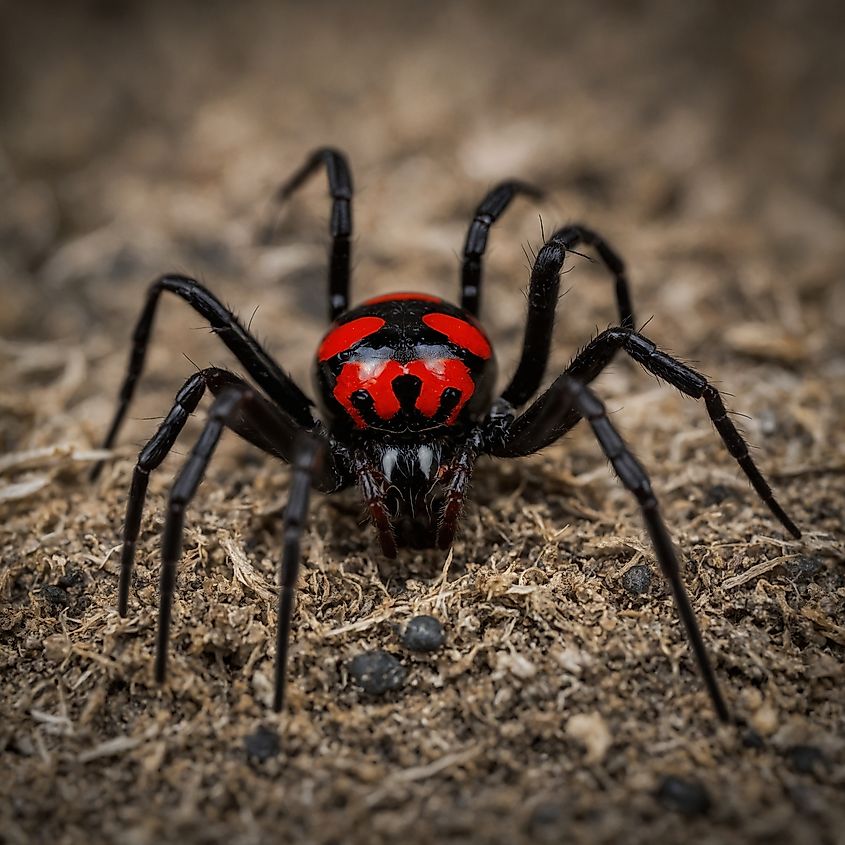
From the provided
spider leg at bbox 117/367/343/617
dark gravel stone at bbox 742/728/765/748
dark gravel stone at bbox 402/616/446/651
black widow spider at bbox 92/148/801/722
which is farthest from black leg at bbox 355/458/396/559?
dark gravel stone at bbox 742/728/765/748

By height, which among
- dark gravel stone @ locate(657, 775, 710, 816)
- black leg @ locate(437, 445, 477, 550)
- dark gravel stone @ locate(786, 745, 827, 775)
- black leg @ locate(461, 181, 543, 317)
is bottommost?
dark gravel stone @ locate(657, 775, 710, 816)

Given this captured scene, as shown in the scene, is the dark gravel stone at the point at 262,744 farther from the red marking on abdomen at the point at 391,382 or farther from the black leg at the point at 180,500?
the red marking on abdomen at the point at 391,382

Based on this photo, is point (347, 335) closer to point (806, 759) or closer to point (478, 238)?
point (478, 238)

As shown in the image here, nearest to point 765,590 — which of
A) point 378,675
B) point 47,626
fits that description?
point 378,675

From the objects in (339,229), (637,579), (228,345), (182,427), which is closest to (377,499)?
(182,427)

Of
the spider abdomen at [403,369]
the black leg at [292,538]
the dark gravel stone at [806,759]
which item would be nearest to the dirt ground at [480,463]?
the dark gravel stone at [806,759]

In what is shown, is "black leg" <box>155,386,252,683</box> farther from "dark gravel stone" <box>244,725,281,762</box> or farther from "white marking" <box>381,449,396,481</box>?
"white marking" <box>381,449,396,481</box>

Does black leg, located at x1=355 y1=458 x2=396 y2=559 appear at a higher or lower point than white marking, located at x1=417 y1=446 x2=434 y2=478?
lower
